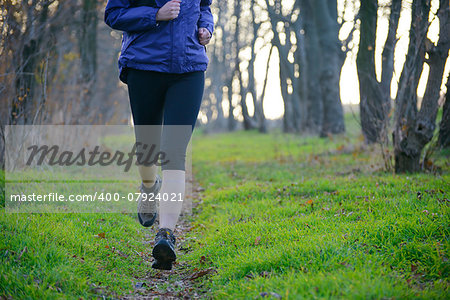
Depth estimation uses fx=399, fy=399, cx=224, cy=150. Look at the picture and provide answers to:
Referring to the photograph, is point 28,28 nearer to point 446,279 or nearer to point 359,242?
point 359,242

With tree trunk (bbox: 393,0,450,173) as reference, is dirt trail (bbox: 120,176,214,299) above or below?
below

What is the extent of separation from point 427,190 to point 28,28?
6.02 m

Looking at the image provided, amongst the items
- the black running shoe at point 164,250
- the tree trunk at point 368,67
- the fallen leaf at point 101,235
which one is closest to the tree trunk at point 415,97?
the tree trunk at point 368,67

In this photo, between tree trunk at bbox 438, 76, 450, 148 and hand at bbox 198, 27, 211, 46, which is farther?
tree trunk at bbox 438, 76, 450, 148

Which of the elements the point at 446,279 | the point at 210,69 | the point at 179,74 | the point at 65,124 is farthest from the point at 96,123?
the point at 210,69

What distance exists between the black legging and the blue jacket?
0.08 metres

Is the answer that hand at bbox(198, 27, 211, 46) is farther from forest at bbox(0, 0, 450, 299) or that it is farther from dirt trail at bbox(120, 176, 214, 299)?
dirt trail at bbox(120, 176, 214, 299)

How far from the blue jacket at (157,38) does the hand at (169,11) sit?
0.15 feet

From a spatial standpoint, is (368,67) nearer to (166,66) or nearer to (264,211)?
(264,211)

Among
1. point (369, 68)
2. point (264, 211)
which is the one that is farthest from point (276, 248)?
point (369, 68)

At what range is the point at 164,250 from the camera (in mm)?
2871

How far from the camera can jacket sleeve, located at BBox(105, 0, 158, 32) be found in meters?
2.93

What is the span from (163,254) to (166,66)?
4.53ft

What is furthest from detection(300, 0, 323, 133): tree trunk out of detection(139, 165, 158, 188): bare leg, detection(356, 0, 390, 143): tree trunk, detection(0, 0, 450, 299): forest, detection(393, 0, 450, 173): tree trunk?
detection(139, 165, 158, 188): bare leg
